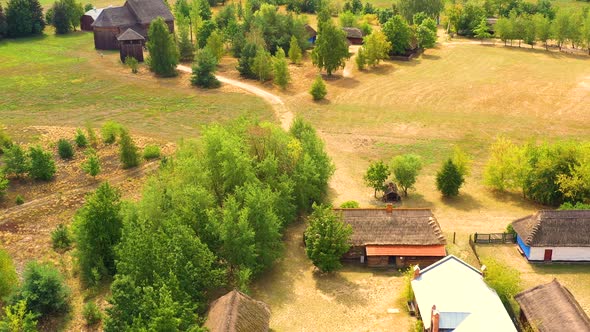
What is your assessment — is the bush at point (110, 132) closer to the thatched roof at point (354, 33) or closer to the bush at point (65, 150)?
the bush at point (65, 150)

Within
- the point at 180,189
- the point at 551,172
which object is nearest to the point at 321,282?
the point at 180,189

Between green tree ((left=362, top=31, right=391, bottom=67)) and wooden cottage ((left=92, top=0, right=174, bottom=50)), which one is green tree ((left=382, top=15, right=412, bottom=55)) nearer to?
green tree ((left=362, top=31, right=391, bottom=67))

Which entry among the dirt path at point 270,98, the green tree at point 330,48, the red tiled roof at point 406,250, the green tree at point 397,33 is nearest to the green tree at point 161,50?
the dirt path at point 270,98

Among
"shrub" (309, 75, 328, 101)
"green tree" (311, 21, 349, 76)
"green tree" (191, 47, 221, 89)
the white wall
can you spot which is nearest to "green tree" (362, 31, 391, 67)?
"green tree" (311, 21, 349, 76)

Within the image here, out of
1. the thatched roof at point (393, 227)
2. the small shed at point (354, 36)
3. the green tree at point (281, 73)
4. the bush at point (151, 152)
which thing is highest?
the small shed at point (354, 36)

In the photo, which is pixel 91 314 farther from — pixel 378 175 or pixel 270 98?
pixel 270 98

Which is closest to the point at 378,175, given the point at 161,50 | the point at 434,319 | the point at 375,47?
the point at 434,319
